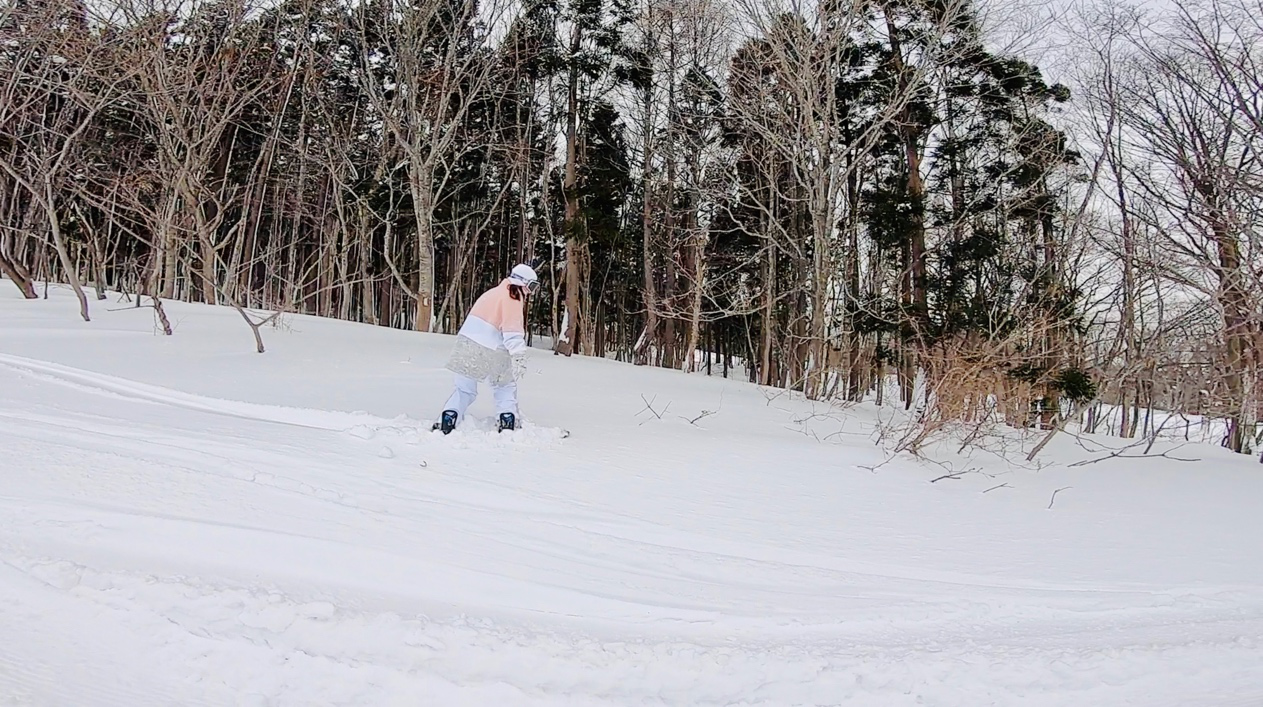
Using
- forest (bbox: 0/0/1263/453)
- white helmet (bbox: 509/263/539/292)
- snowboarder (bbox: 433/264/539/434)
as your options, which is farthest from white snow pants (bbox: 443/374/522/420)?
forest (bbox: 0/0/1263/453)

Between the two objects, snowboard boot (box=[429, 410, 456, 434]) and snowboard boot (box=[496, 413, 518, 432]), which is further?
snowboard boot (box=[496, 413, 518, 432])

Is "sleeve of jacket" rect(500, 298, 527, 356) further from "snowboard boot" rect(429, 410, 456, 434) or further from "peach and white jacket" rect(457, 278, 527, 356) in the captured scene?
"snowboard boot" rect(429, 410, 456, 434)

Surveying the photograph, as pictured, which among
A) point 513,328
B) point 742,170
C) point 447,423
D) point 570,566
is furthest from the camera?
A: point 742,170

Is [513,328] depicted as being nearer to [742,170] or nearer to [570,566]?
[570,566]

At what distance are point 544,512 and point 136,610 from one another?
99.0 inches

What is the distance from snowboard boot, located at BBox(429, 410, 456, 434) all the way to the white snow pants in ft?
0.28

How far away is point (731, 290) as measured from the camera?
1045 inches

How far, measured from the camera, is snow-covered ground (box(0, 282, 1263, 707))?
2.77 metres

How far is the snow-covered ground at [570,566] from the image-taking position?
277 cm

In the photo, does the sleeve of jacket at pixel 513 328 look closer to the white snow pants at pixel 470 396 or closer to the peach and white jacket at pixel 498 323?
the peach and white jacket at pixel 498 323

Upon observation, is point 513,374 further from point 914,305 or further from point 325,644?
point 914,305

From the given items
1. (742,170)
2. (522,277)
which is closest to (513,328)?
(522,277)

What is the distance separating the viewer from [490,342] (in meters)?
6.77

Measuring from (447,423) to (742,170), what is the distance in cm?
1732
